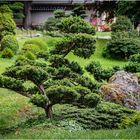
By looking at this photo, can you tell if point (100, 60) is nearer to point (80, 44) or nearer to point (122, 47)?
point (122, 47)

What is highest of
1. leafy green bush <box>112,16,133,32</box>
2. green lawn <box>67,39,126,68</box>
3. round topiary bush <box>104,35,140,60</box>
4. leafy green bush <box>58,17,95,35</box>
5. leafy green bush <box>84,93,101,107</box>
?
leafy green bush <box>58,17,95,35</box>

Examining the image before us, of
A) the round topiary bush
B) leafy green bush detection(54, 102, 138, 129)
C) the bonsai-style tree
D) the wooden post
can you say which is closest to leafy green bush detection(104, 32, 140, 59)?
the round topiary bush

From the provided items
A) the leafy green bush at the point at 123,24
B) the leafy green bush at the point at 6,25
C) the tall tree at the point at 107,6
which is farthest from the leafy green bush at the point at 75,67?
the tall tree at the point at 107,6

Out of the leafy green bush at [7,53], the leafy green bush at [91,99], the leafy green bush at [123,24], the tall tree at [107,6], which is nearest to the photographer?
the leafy green bush at [91,99]

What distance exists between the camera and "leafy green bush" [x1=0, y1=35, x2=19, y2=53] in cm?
2867

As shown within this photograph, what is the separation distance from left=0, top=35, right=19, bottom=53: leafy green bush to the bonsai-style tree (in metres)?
11.7

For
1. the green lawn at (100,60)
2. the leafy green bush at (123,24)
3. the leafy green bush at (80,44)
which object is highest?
the leafy green bush at (80,44)

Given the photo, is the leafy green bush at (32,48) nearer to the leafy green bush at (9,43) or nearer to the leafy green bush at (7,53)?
the leafy green bush at (9,43)

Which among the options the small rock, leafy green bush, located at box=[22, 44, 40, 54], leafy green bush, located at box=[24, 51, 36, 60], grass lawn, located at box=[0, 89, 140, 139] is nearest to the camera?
grass lawn, located at box=[0, 89, 140, 139]

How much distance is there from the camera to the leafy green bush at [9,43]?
28672 millimetres

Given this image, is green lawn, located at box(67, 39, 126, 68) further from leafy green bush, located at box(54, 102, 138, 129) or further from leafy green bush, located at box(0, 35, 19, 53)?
leafy green bush, located at box(54, 102, 138, 129)

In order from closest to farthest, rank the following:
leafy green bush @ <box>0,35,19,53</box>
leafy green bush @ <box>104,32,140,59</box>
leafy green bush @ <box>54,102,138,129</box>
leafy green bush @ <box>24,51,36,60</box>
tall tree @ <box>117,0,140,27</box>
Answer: leafy green bush @ <box>54,102,138,129</box>, leafy green bush @ <box>24,51,36,60</box>, leafy green bush @ <box>0,35,19,53</box>, leafy green bush @ <box>104,32,140,59</box>, tall tree @ <box>117,0,140,27</box>

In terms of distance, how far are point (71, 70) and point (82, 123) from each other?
267 centimetres

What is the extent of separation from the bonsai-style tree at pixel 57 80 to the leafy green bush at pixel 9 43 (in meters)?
11.7
